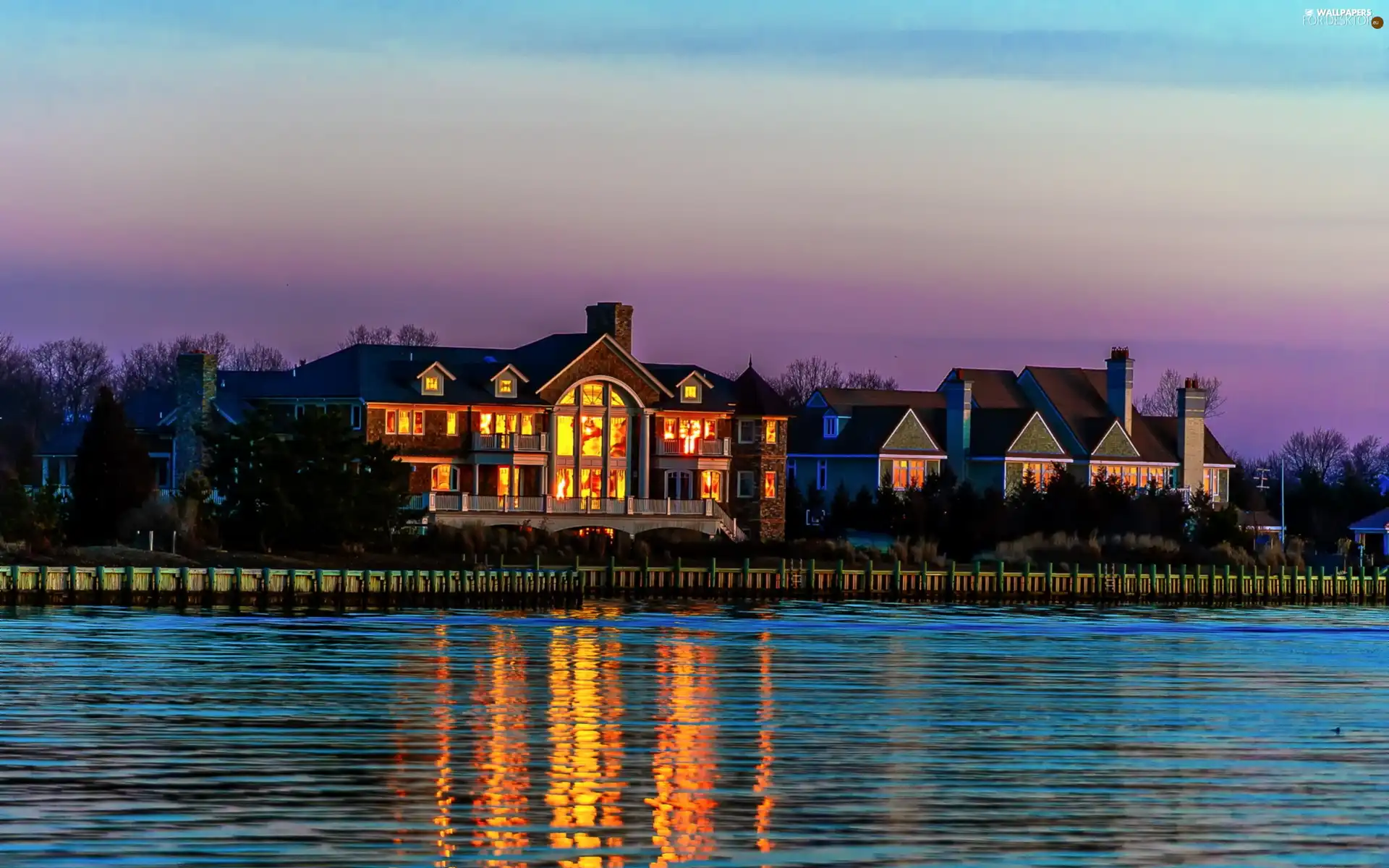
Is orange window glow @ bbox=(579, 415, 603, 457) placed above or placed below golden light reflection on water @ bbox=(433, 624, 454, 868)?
above

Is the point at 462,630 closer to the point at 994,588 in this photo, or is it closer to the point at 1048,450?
the point at 994,588

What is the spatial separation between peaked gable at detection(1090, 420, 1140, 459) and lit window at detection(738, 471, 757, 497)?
2167 cm

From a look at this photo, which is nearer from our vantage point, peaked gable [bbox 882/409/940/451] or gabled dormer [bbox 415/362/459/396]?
gabled dormer [bbox 415/362/459/396]

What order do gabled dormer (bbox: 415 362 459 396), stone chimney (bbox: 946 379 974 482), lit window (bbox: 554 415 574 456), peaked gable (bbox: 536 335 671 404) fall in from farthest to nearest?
stone chimney (bbox: 946 379 974 482) → lit window (bbox: 554 415 574 456) → peaked gable (bbox: 536 335 671 404) → gabled dormer (bbox: 415 362 459 396)

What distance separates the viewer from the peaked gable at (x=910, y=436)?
122 metres

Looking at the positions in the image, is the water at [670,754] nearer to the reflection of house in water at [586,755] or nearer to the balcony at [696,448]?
the reflection of house in water at [586,755]

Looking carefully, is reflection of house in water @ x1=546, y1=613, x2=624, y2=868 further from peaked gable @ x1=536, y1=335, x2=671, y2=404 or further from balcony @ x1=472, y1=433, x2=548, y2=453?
peaked gable @ x1=536, y1=335, x2=671, y2=404

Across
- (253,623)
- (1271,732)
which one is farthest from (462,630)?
(1271,732)

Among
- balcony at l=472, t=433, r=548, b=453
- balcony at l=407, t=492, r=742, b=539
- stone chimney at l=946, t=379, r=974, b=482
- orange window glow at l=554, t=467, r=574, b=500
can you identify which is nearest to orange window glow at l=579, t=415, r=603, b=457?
→ orange window glow at l=554, t=467, r=574, b=500

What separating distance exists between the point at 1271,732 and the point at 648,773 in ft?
36.3

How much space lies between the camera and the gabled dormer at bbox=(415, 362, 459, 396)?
10356cm

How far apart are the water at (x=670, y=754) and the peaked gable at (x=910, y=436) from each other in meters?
61.6

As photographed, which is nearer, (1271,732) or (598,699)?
(1271,732)

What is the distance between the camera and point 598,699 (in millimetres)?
42688
